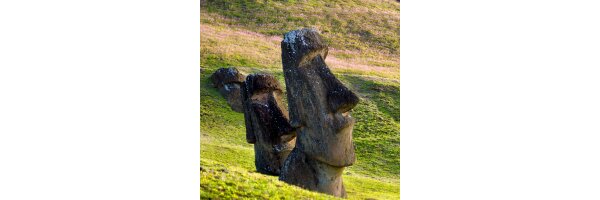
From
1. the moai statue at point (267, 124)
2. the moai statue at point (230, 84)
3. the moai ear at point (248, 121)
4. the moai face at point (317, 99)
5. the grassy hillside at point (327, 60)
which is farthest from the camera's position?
the moai statue at point (230, 84)

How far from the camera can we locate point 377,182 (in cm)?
1723

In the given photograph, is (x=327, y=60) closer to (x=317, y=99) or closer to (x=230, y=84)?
(x=230, y=84)

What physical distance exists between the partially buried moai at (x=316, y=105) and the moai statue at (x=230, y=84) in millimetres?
3787

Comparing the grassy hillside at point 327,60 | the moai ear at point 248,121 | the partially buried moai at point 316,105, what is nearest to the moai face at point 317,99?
the partially buried moai at point 316,105

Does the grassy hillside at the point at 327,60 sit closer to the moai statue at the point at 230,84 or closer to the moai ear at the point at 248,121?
the moai statue at the point at 230,84

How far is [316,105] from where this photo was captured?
14.8m

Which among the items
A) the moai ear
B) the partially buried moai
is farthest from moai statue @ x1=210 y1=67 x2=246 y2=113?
the partially buried moai

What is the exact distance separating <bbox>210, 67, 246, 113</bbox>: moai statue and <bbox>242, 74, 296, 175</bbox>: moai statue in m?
1.53

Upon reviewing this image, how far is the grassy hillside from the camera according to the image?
17.8 meters

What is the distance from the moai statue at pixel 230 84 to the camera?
18672mm

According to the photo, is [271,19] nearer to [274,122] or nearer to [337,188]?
[274,122]

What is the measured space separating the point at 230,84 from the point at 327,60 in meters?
2.36

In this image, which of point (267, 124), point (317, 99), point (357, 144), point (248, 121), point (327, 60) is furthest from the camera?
point (357, 144)

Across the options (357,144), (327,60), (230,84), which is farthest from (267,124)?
(357,144)
